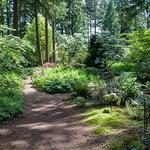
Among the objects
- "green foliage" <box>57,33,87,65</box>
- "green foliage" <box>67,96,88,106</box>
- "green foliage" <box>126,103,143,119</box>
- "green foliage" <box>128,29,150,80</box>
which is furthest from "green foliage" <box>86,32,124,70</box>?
"green foliage" <box>126,103,143,119</box>

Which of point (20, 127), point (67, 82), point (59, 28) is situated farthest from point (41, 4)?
point (59, 28)

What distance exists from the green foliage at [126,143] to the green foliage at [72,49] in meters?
21.2

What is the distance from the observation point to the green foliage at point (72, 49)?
29070 millimetres

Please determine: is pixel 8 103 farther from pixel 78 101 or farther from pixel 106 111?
pixel 106 111

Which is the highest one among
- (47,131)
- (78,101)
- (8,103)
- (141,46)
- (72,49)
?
(72,49)

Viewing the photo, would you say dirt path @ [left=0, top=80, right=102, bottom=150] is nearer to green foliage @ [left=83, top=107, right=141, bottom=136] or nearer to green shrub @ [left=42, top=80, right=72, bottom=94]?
green foliage @ [left=83, top=107, right=141, bottom=136]

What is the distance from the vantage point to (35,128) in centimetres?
938

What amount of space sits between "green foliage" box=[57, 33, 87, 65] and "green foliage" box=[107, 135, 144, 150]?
69.5 ft

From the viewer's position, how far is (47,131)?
355 inches

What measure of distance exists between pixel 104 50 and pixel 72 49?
737 centimetres

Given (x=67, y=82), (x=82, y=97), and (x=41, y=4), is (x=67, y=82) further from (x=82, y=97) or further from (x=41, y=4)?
(x=41, y=4)

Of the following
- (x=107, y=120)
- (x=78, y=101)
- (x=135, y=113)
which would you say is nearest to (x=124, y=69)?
(x=78, y=101)

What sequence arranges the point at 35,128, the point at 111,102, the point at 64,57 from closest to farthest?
the point at 35,128 → the point at 111,102 → the point at 64,57

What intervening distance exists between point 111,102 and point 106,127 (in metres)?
2.87
